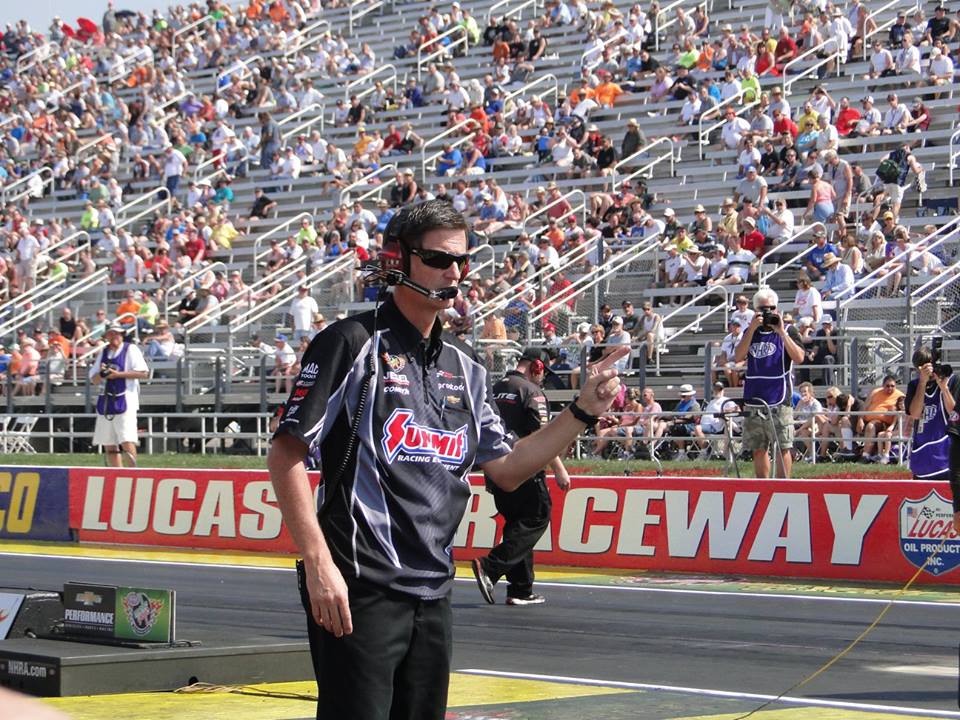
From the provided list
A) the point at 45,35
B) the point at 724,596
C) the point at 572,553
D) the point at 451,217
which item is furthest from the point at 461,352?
the point at 45,35

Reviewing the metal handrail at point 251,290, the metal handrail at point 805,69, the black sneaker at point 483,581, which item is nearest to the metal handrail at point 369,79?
the metal handrail at point 251,290

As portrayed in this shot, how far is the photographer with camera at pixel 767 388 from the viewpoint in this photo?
55.3 feet

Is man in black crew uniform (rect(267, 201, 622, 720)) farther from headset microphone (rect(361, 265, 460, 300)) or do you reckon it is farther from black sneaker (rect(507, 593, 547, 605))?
black sneaker (rect(507, 593, 547, 605))

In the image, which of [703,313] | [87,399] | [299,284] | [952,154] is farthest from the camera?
[299,284]

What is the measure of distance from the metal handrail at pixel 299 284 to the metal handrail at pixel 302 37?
42.8 feet

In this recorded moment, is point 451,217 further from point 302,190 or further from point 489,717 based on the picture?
point 302,190

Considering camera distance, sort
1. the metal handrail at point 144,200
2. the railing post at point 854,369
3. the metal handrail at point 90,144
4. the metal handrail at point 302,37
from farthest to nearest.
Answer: the metal handrail at point 302,37, the metal handrail at point 90,144, the metal handrail at point 144,200, the railing post at point 854,369

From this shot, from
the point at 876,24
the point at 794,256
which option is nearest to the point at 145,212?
the point at 876,24

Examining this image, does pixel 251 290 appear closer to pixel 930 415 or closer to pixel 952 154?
pixel 952 154

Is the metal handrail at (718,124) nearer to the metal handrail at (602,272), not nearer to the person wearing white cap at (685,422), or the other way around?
the metal handrail at (602,272)

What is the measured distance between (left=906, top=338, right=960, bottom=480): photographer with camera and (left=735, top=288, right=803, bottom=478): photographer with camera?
183 centimetres

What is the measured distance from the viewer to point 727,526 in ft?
48.7

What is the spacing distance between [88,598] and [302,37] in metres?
35.1

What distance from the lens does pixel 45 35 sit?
5134cm
